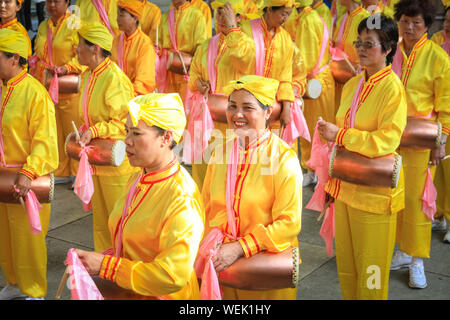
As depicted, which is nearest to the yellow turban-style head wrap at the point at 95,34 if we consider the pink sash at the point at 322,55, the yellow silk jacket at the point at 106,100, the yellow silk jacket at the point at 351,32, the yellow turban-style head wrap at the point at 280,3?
the yellow silk jacket at the point at 106,100

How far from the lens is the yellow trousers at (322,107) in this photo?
649cm

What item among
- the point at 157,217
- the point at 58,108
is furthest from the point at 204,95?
the point at 157,217

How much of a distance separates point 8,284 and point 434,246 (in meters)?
3.32

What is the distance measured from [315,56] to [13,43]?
341cm

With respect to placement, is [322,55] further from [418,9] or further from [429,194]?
[429,194]

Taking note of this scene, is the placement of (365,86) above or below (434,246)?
above

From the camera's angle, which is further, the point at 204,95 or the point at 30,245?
the point at 204,95

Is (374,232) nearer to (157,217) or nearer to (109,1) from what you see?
(157,217)

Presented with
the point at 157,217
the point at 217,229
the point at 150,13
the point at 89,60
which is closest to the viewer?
the point at 157,217

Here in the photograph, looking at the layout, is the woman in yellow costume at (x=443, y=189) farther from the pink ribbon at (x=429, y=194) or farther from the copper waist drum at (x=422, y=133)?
the copper waist drum at (x=422, y=133)

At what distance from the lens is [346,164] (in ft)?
11.3

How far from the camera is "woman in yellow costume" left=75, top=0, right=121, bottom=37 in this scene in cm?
668

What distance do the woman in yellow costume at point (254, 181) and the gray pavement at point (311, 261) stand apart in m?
1.38

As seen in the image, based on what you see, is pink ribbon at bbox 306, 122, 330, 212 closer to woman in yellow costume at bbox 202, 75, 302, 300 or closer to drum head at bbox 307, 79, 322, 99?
woman in yellow costume at bbox 202, 75, 302, 300
